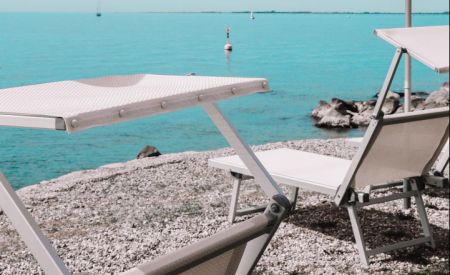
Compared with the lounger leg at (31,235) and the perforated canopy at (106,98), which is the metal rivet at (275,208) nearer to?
the perforated canopy at (106,98)

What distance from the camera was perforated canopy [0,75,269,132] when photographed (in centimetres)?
177

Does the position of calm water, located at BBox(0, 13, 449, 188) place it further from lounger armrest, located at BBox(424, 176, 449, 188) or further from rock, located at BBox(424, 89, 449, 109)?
rock, located at BBox(424, 89, 449, 109)

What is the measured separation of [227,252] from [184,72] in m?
49.0

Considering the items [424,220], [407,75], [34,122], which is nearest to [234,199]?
[424,220]

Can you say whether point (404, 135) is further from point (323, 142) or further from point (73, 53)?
point (73, 53)

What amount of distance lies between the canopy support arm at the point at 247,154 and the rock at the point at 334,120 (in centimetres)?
1953

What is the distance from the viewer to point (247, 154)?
2209mm

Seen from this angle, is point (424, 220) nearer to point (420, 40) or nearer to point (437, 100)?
point (420, 40)

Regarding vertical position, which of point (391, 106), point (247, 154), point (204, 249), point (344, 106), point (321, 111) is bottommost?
point (321, 111)

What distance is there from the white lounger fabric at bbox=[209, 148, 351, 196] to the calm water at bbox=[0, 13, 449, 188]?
1.29m

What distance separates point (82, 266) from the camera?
441 centimetres

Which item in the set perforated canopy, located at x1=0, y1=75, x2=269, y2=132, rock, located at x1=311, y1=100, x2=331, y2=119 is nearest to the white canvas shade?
perforated canopy, located at x1=0, y1=75, x2=269, y2=132

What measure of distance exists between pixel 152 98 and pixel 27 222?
450mm

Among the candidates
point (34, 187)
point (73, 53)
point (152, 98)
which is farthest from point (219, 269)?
point (73, 53)
